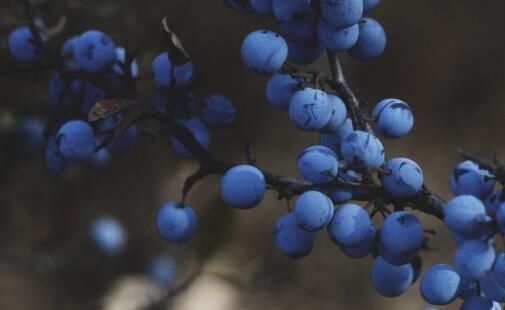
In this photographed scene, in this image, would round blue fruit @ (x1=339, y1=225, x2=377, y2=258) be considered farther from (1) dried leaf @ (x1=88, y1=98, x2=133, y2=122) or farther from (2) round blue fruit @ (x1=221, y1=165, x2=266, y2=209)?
(1) dried leaf @ (x1=88, y1=98, x2=133, y2=122)

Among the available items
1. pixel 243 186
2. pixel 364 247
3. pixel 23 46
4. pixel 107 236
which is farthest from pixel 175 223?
pixel 107 236

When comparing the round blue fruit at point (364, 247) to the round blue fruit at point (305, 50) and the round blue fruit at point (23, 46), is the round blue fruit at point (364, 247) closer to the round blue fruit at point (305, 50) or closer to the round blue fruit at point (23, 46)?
the round blue fruit at point (305, 50)

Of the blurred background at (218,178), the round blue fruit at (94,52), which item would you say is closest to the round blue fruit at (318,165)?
the round blue fruit at (94,52)

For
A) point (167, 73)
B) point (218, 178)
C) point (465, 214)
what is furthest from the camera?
point (218, 178)

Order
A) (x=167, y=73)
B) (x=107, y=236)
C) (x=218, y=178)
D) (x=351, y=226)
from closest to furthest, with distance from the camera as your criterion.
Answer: (x=351, y=226), (x=167, y=73), (x=107, y=236), (x=218, y=178)

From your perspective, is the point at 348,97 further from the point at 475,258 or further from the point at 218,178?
the point at 218,178

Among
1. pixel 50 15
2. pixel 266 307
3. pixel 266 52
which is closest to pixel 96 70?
pixel 266 52
